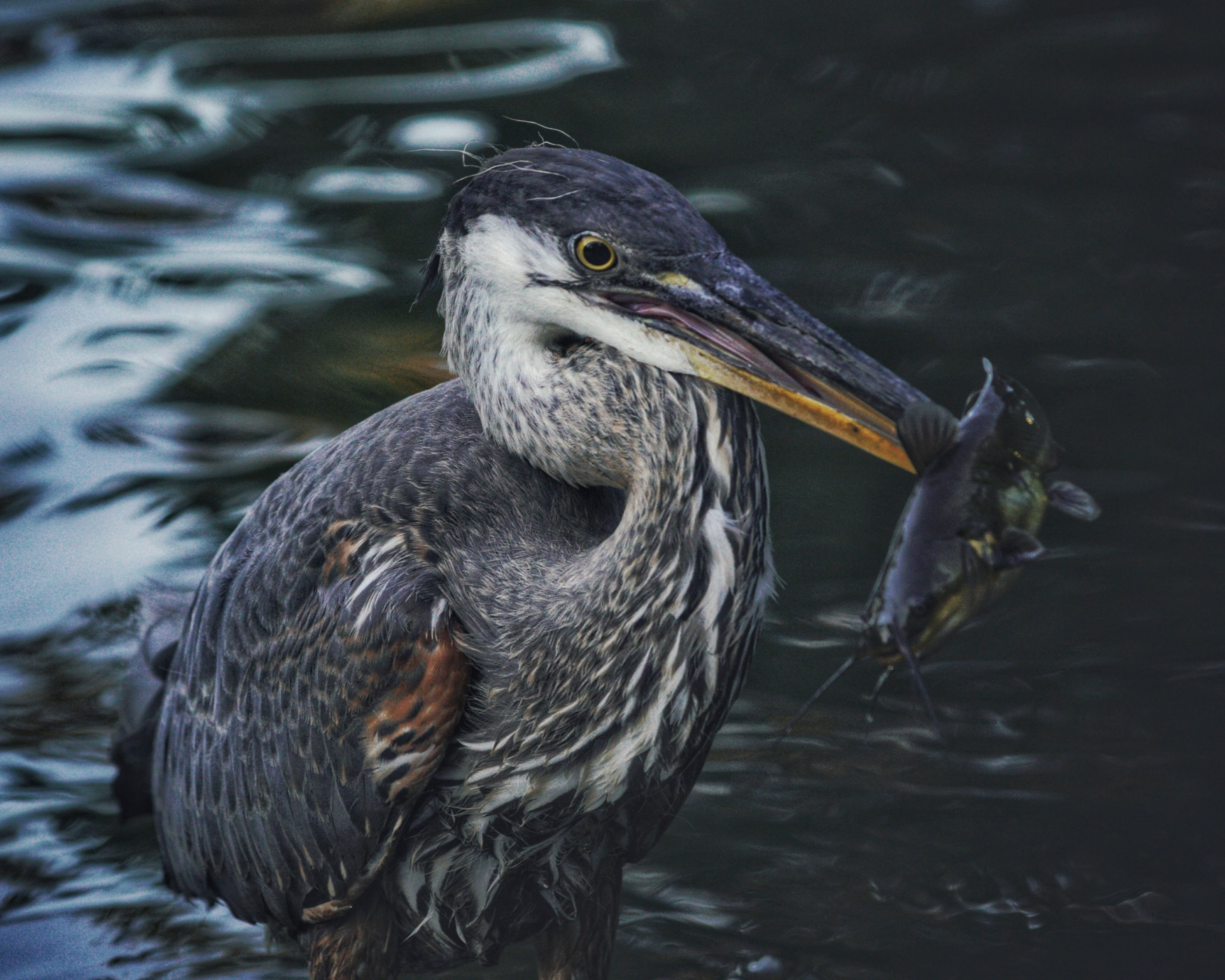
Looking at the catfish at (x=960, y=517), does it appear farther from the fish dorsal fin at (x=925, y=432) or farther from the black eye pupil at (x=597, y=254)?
the black eye pupil at (x=597, y=254)

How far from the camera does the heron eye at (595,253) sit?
2883mm

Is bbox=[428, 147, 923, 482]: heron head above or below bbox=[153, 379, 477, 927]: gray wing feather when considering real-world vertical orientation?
above

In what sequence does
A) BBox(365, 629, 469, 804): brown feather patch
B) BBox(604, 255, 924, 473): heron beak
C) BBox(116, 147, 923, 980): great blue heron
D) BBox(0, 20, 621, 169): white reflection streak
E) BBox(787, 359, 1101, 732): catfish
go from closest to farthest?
BBox(787, 359, 1101, 732): catfish < BBox(604, 255, 924, 473): heron beak < BBox(116, 147, 923, 980): great blue heron < BBox(365, 629, 469, 804): brown feather patch < BBox(0, 20, 621, 169): white reflection streak

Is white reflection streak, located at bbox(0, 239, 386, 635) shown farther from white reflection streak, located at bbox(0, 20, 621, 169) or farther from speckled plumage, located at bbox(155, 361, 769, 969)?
speckled plumage, located at bbox(155, 361, 769, 969)

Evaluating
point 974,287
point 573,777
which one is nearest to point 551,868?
point 573,777

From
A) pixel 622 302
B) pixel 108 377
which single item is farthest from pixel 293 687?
pixel 108 377

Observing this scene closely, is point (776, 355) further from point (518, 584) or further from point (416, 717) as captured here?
point (416, 717)

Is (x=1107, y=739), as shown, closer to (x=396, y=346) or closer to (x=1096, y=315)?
(x=1096, y=315)

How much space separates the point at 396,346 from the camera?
6.51 m

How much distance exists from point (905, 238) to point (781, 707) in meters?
2.67

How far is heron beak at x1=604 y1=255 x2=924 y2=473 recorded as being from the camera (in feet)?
8.96

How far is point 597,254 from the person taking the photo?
2893 mm

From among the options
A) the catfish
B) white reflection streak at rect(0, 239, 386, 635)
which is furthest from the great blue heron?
white reflection streak at rect(0, 239, 386, 635)

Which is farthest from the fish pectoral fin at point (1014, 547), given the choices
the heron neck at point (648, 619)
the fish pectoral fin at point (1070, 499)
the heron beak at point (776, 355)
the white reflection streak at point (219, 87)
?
the white reflection streak at point (219, 87)
